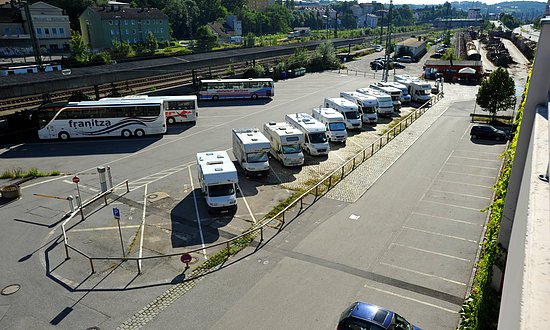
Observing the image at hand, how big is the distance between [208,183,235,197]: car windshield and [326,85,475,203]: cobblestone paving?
5778mm

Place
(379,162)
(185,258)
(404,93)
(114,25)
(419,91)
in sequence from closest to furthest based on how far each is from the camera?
1. (185,258)
2. (379,162)
3. (404,93)
4. (419,91)
5. (114,25)

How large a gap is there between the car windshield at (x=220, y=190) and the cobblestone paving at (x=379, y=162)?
5.78 meters

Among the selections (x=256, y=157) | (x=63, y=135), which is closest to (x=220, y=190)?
(x=256, y=157)

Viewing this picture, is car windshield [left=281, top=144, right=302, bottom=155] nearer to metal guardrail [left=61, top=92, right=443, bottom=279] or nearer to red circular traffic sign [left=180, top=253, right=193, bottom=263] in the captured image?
metal guardrail [left=61, top=92, right=443, bottom=279]

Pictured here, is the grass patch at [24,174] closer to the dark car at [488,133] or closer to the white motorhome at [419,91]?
the dark car at [488,133]

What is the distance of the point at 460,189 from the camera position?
23.0 m

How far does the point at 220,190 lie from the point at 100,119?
58.3 feet

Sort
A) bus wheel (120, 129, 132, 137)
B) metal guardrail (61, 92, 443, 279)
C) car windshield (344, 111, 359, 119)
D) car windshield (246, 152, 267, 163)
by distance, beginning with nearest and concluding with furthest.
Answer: metal guardrail (61, 92, 443, 279) < car windshield (246, 152, 267, 163) < bus wheel (120, 129, 132, 137) < car windshield (344, 111, 359, 119)

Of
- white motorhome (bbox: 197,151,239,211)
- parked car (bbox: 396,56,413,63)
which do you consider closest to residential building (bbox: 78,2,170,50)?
parked car (bbox: 396,56,413,63)

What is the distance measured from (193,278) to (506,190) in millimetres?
11204

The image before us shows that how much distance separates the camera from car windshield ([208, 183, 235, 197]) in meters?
19.8

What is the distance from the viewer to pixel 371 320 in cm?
1167

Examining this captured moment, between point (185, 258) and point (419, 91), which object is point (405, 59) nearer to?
point (419, 91)

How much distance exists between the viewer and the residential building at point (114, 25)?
96.6m
